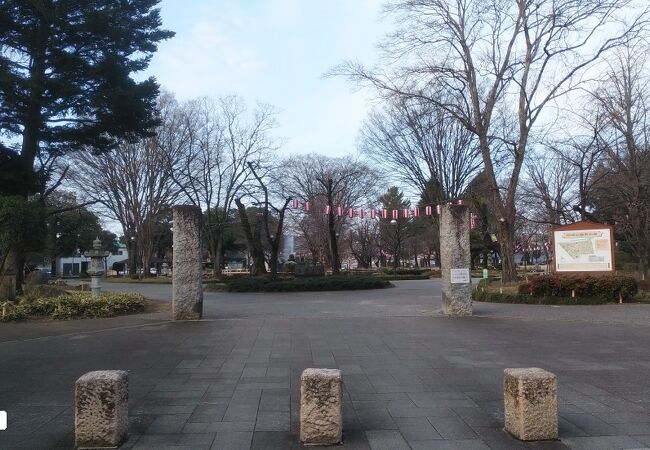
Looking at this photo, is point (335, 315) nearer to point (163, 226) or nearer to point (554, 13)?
point (554, 13)

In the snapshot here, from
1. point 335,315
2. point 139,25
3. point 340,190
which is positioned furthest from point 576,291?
point 340,190

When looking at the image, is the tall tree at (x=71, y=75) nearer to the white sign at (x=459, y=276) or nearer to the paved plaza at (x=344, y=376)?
the paved plaza at (x=344, y=376)

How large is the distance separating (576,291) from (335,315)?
9.54 m

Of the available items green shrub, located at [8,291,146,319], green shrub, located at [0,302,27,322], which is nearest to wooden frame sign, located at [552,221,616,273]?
green shrub, located at [8,291,146,319]

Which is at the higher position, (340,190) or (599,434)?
(340,190)

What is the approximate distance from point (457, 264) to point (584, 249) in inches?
327

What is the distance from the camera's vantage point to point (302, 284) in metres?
30.3

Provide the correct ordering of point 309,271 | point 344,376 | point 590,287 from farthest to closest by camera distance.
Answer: point 309,271 → point 590,287 → point 344,376

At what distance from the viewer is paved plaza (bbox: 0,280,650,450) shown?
5.03 m

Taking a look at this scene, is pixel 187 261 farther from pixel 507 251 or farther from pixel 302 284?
pixel 507 251

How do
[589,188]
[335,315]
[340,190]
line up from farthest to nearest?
[340,190]
[589,188]
[335,315]

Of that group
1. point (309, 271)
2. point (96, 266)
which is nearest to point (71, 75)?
point (96, 266)

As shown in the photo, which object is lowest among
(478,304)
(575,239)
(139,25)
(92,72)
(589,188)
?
(478,304)

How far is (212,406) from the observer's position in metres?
5.99
